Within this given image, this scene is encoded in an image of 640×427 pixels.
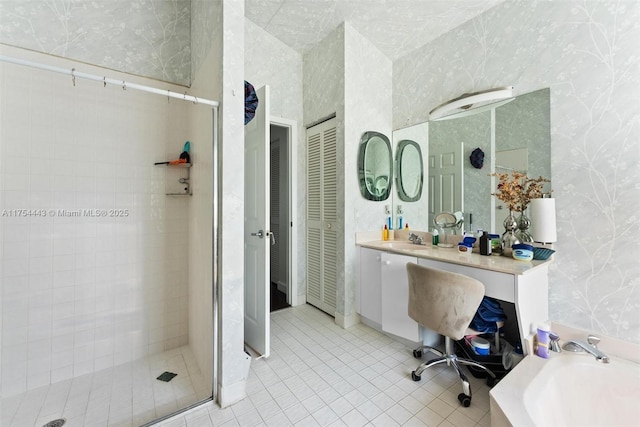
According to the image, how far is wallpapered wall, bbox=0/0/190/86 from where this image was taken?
1675 mm

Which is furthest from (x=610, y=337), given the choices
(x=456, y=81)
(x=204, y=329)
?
(x=204, y=329)

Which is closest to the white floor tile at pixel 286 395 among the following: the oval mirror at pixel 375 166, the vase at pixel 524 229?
the vase at pixel 524 229

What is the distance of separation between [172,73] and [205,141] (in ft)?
3.14

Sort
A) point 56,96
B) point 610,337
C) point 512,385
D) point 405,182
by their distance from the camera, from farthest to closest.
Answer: point 405,182 → point 56,96 → point 610,337 → point 512,385

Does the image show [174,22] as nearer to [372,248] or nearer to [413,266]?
[372,248]

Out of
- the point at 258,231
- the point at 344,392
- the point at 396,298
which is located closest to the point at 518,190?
the point at 396,298

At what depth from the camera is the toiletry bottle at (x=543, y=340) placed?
1530 mm

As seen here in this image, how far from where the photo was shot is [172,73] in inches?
85.9

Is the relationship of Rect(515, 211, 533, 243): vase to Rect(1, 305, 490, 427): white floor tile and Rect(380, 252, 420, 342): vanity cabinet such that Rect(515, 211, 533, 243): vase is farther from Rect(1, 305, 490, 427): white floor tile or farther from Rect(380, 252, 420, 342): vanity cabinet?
Rect(1, 305, 490, 427): white floor tile

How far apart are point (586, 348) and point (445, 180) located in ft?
4.87

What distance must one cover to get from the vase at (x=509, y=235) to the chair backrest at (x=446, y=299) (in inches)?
21.5

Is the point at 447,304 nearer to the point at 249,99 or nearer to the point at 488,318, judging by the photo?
the point at 488,318

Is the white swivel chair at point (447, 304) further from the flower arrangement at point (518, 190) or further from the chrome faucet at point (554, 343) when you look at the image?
the flower arrangement at point (518, 190)

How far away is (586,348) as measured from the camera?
1511 millimetres
